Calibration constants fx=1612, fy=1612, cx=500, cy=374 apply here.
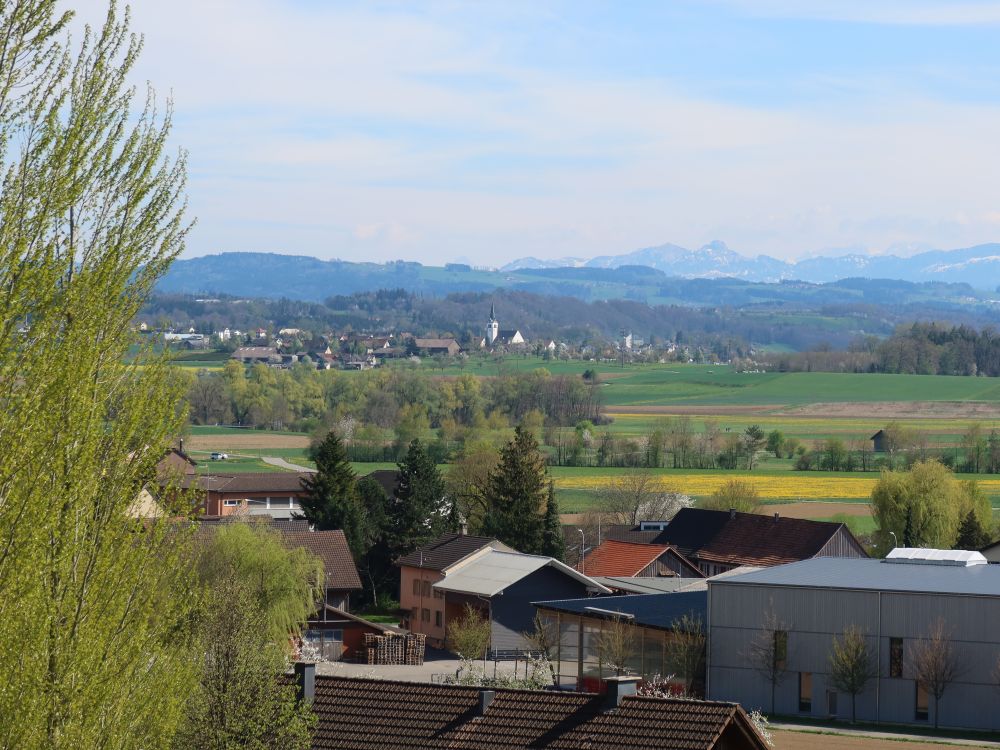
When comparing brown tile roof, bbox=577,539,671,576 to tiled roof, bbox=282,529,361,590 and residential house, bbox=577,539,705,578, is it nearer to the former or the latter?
residential house, bbox=577,539,705,578

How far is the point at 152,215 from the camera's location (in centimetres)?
1323

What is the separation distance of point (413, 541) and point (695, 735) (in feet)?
142

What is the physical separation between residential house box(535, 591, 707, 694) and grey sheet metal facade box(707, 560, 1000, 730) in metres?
0.95

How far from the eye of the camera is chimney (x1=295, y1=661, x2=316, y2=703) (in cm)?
2391

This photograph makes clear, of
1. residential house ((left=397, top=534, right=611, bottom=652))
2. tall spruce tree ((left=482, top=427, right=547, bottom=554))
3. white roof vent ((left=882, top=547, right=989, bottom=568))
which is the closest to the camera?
white roof vent ((left=882, top=547, right=989, bottom=568))

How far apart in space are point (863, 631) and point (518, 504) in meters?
26.5

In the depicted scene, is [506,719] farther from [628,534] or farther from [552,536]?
[628,534]

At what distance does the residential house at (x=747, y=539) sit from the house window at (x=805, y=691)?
51.0 ft

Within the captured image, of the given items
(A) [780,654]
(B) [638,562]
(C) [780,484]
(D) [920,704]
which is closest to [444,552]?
(B) [638,562]

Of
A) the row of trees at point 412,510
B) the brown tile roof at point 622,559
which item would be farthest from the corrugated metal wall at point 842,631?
the row of trees at point 412,510

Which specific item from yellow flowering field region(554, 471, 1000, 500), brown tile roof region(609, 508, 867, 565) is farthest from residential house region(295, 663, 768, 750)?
yellow flowering field region(554, 471, 1000, 500)

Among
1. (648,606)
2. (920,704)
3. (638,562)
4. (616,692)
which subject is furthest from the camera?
(638,562)

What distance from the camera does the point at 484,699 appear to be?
2295 cm

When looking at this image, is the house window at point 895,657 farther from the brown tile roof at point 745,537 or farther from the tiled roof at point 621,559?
the tiled roof at point 621,559
